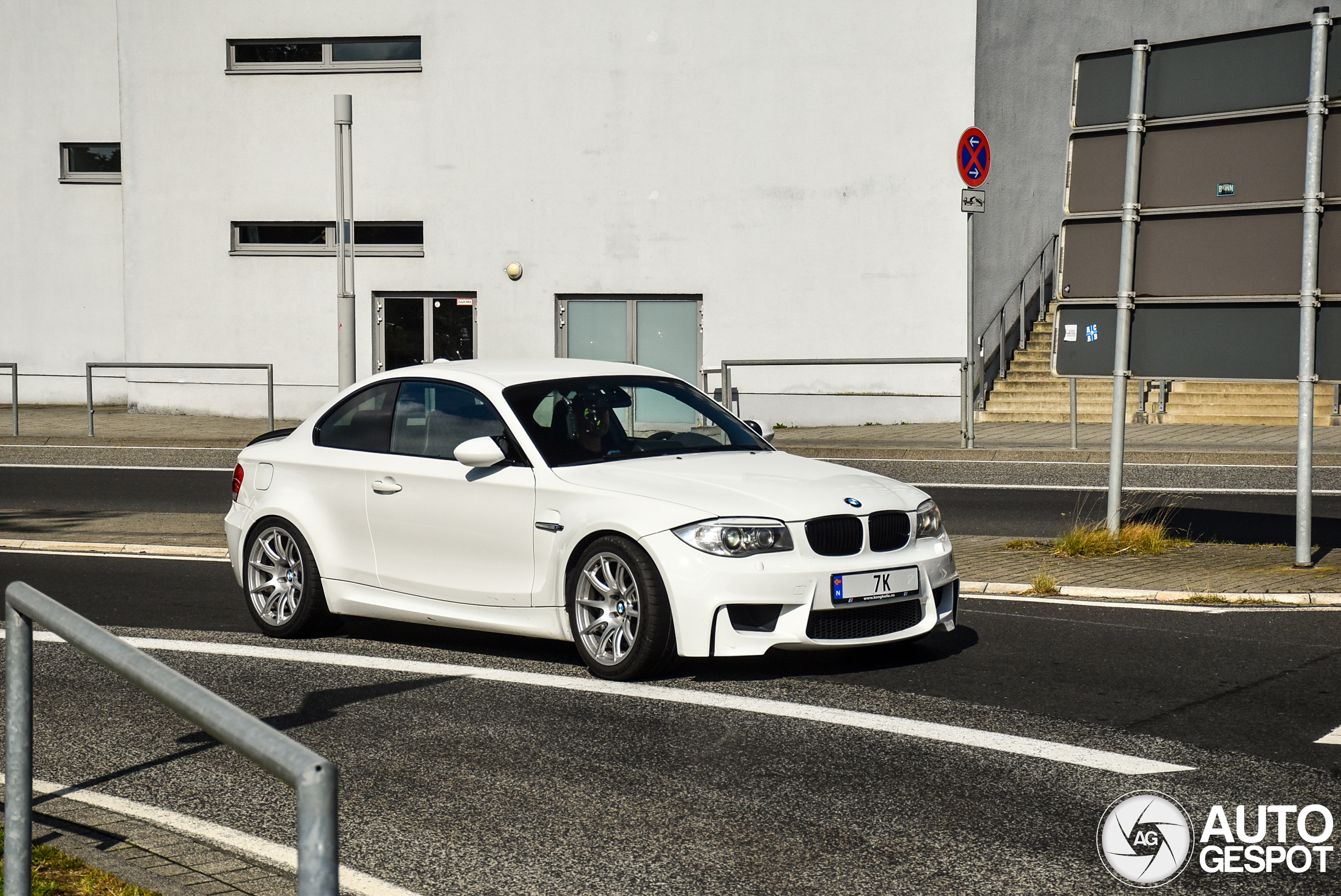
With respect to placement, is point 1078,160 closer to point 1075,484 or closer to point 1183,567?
point 1183,567

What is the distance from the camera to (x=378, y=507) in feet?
27.0

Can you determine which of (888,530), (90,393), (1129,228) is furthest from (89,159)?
(888,530)

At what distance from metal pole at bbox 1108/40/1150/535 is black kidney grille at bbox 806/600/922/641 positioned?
4.63 metres

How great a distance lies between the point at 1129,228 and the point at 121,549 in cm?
808

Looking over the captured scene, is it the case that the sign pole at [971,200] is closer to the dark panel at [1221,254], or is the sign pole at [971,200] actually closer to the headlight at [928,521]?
the dark panel at [1221,254]

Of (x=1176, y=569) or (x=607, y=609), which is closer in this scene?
(x=607, y=609)

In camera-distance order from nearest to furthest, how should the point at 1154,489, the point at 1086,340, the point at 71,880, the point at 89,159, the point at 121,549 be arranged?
the point at 71,880 < the point at 1086,340 < the point at 121,549 < the point at 1154,489 < the point at 89,159

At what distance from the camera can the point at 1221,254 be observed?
11.2m

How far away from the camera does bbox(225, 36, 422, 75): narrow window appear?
2650 cm

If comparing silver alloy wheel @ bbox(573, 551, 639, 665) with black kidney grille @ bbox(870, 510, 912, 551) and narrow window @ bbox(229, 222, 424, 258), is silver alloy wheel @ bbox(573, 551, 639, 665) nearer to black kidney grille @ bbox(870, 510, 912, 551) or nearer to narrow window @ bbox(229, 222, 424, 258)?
black kidney grille @ bbox(870, 510, 912, 551)

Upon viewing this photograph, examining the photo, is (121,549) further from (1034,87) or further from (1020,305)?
(1034,87)

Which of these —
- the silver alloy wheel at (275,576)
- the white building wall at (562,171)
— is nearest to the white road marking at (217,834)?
the silver alloy wheel at (275,576)

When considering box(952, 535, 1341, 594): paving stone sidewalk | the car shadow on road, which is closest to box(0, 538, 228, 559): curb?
the car shadow on road

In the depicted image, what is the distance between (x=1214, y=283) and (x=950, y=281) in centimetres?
1383
